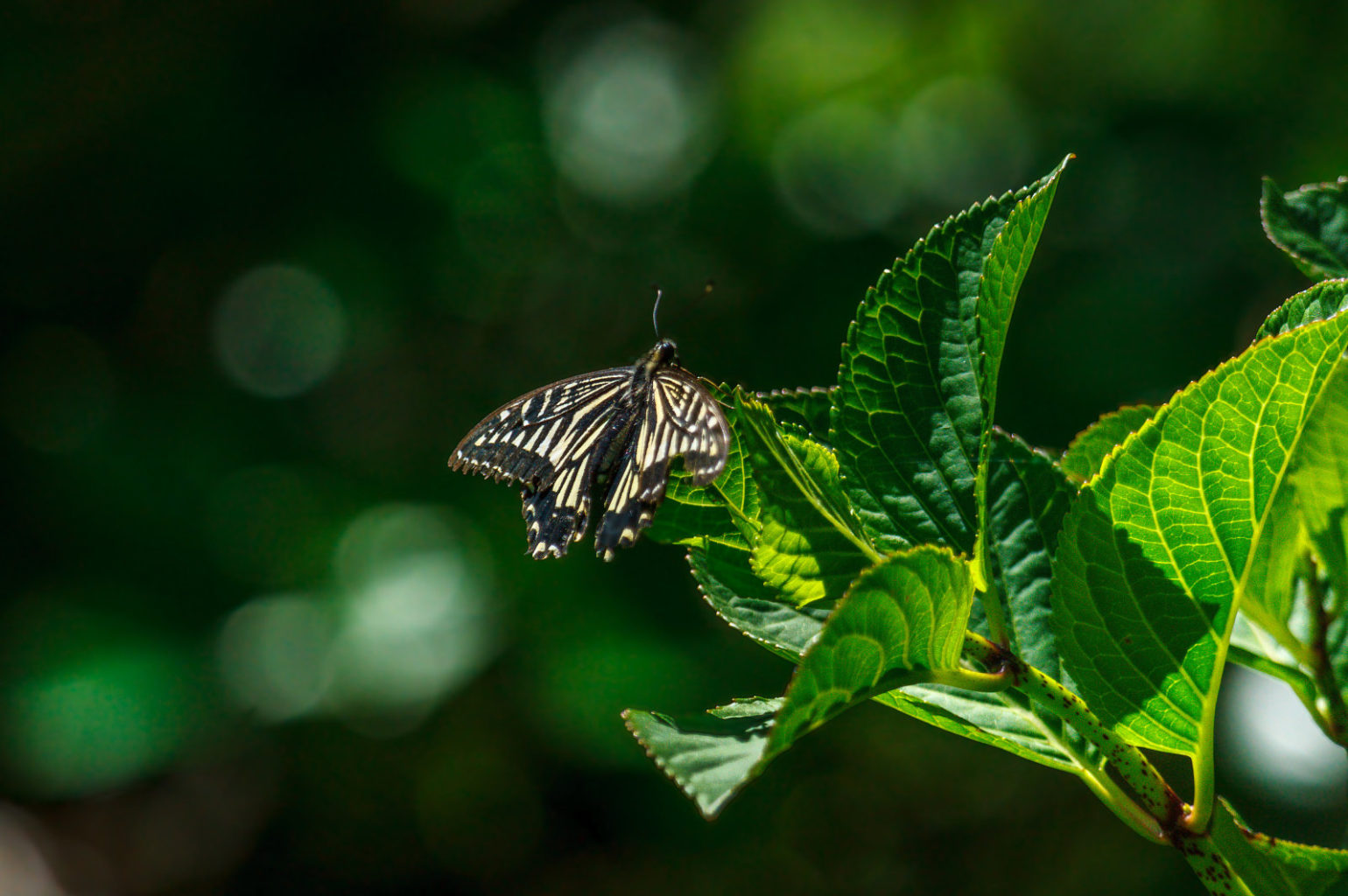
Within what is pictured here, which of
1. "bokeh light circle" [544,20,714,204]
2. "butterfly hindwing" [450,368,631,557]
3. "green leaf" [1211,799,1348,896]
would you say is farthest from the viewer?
"bokeh light circle" [544,20,714,204]

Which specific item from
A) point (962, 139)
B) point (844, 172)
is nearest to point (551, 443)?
point (844, 172)

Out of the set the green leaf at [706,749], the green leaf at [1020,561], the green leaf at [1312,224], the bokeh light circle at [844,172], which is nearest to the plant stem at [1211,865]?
the green leaf at [1020,561]

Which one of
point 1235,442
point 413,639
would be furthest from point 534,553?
point 413,639

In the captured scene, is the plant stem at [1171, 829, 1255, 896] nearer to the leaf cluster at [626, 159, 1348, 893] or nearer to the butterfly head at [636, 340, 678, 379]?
the leaf cluster at [626, 159, 1348, 893]

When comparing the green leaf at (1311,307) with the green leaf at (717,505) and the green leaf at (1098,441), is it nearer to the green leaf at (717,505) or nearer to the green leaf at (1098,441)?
the green leaf at (1098,441)

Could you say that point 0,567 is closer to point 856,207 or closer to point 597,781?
point 597,781

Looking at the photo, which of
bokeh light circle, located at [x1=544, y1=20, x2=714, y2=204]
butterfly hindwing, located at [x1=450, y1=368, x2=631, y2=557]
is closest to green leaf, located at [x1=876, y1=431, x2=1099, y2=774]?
butterfly hindwing, located at [x1=450, y1=368, x2=631, y2=557]
